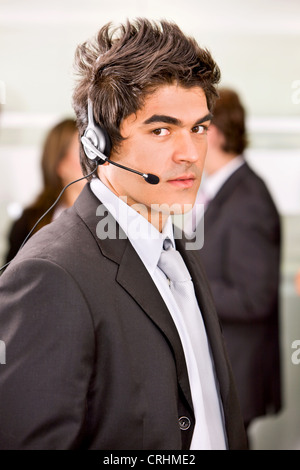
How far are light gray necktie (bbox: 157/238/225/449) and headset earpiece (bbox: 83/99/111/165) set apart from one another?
0.19m

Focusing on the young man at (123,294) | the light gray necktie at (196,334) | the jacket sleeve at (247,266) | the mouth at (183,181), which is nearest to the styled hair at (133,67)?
the young man at (123,294)

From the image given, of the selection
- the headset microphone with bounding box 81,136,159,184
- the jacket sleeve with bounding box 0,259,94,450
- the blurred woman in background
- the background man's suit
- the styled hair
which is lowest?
the background man's suit

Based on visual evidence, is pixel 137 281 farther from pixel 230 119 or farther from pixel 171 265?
pixel 230 119

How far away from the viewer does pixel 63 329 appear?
875 millimetres

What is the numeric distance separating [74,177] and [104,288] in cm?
155

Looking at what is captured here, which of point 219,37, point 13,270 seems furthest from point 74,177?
point 13,270

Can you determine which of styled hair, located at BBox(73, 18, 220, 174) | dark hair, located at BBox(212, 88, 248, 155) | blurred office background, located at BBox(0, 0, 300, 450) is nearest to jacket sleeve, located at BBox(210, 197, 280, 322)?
dark hair, located at BBox(212, 88, 248, 155)

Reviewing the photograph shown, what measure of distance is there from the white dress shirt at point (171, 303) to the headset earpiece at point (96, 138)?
5 centimetres

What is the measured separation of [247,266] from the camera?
2.21 m

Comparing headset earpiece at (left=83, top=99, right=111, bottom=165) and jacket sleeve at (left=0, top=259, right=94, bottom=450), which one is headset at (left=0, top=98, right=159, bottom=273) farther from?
jacket sleeve at (left=0, top=259, right=94, bottom=450)

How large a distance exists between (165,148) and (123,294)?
0.83 feet

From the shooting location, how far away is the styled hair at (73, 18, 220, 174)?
101 centimetres

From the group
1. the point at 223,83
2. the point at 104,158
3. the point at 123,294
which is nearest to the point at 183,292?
the point at 123,294

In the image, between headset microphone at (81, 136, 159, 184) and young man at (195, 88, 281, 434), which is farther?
young man at (195, 88, 281, 434)
